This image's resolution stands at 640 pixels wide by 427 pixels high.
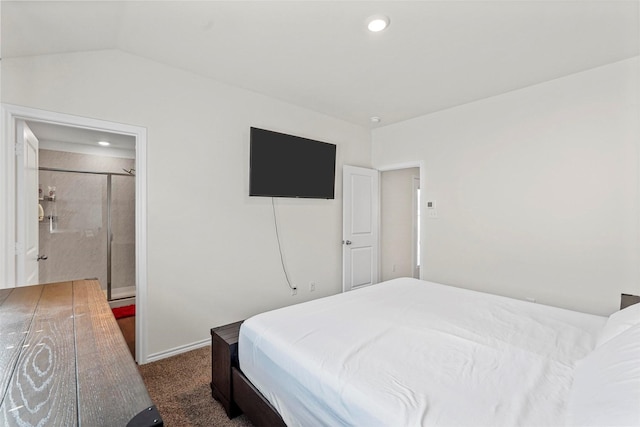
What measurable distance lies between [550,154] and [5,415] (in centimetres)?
374

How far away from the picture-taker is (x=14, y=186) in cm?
199

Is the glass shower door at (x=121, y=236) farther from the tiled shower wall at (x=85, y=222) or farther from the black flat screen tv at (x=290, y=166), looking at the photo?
the black flat screen tv at (x=290, y=166)

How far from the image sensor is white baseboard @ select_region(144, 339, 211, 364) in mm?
2523

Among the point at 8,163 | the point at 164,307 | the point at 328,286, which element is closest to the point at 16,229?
the point at 8,163

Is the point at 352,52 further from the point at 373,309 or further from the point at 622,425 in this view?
the point at 622,425

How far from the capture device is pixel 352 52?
7.70 ft

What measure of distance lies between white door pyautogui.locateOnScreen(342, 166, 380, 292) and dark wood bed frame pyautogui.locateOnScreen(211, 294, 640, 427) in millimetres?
2223

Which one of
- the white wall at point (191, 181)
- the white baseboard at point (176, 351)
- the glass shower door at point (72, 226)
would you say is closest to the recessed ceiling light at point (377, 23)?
the white wall at point (191, 181)

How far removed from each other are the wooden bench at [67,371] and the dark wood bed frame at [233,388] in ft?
2.45

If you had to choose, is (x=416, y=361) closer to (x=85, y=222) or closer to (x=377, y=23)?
(x=377, y=23)

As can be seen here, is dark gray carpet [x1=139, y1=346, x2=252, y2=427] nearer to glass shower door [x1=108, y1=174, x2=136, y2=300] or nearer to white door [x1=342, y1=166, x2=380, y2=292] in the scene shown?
white door [x1=342, y1=166, x2=380, y2=292]

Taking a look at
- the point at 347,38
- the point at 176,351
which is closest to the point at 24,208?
the point at 176,351

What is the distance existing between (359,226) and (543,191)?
2106 millimetres

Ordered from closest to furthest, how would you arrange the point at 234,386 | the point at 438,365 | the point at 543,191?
the point at 438,365 → the point at 234,386 → the point at 543,191
